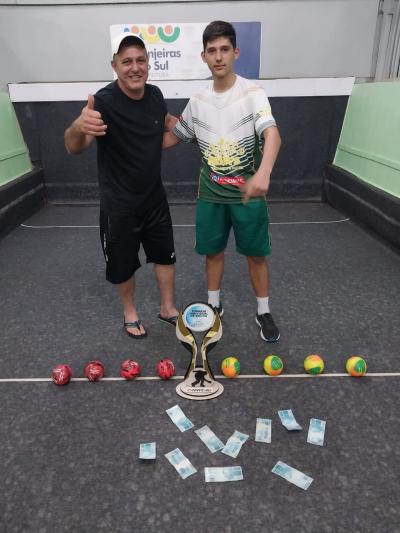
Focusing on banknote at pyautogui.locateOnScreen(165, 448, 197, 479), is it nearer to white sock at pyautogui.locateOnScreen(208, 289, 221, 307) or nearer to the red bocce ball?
the red bocce ball

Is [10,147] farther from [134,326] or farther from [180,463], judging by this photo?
[180,463]

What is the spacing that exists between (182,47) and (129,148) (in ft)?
11.7

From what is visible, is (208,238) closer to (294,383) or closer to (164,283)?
(164,283)

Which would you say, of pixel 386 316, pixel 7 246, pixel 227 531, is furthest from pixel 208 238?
pixel 7 246

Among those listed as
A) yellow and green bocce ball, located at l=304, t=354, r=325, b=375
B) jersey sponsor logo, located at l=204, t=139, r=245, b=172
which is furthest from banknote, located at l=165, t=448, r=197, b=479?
jersey sponsor logo, located at l=204, t=139, r=245, b=172

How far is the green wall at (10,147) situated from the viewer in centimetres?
493

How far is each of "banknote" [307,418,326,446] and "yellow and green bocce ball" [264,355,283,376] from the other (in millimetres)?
353

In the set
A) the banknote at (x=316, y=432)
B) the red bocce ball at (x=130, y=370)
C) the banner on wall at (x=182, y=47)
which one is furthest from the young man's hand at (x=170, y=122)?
the banner on wall at (x=182, y=47)

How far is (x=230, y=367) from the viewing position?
2281 millimetres

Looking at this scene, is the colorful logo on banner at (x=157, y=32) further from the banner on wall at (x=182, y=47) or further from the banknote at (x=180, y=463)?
the banknote at (x=180, y=463)

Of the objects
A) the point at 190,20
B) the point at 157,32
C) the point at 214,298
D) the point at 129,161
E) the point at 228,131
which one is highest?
the point at 190,20

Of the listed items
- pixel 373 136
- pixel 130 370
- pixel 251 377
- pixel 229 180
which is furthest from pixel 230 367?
pixel 373 136

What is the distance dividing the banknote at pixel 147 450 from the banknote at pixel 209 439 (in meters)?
0.21

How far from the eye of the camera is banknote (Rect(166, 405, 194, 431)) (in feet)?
6.53
